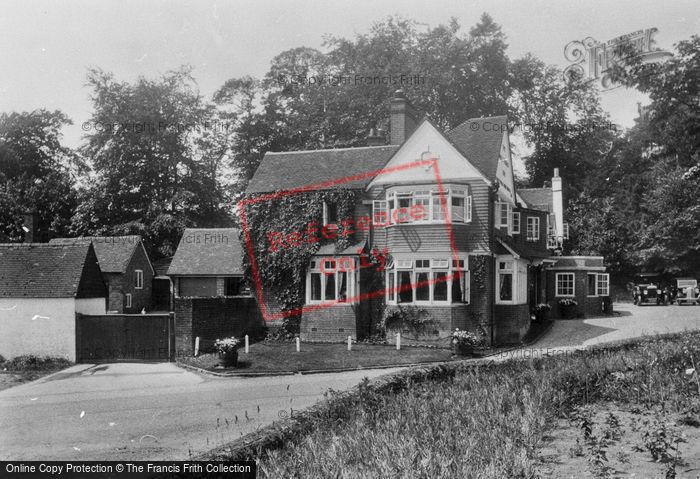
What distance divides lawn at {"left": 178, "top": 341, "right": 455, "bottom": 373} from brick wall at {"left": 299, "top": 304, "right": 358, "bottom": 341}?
98 cm

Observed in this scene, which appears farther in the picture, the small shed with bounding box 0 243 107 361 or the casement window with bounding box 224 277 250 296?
the casement window with bounding box 224 277 250 296

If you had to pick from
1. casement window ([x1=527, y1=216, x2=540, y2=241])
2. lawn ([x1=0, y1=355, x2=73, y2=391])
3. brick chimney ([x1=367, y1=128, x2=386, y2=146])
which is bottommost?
lawn ([x1=0, y1=355, x2=73, y2=391])

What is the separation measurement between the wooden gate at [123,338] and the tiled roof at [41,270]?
1.47m

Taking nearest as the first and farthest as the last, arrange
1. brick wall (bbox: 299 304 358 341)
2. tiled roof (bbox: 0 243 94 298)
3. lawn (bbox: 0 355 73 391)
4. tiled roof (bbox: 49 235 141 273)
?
lawn (bbox: 0 355 73 391) < tiled roof (bbox: 0 243 94 298) < brick wall (bbox: 299 304 358 341) < tiled roof (bbox: 49 235 141 273)

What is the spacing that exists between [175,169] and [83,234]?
8693mm

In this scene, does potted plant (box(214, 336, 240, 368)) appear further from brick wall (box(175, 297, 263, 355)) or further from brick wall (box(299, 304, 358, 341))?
brick wall (box(299, 304, 358, 341))

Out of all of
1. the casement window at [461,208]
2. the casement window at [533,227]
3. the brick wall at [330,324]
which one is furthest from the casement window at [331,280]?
the casement window at [533,227]

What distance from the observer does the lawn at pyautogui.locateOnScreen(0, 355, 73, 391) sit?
21970mm

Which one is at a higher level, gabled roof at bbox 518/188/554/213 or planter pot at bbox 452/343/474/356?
gabled roof at bbox 518/188/554/213

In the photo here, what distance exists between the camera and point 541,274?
3616 centimetres

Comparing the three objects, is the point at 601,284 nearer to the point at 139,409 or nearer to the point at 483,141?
the point at 483,141

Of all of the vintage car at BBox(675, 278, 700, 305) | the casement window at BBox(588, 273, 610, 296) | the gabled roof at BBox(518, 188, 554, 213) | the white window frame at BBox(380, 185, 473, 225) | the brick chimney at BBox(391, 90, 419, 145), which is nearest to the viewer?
the white window frame at BBox(380, 185, 473, 225)

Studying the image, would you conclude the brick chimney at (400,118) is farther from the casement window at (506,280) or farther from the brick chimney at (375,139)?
the casement window at (506,280)

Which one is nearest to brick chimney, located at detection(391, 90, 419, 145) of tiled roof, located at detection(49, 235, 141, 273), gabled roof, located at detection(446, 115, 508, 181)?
gabled roof, located at detection(446, 115, 508, 181)
